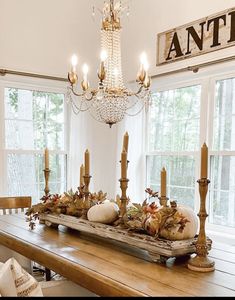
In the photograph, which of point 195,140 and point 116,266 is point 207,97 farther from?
point 116,266

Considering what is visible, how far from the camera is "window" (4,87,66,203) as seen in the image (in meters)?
3.60

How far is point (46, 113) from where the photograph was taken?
3.87m

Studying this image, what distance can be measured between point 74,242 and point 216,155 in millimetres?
1740

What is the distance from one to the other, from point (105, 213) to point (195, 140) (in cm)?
174

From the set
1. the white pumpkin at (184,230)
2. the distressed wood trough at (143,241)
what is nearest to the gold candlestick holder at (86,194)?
the distressed wood trough at (143,241)

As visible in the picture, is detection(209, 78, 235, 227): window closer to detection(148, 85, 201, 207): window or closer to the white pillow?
detection(148, 85, 201, 207): window

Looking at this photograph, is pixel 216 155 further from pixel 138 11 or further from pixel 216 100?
pixel 138 11

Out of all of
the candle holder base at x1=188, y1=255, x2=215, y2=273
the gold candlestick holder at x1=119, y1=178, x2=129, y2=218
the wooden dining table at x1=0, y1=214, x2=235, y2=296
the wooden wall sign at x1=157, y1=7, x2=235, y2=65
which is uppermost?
the wooden wall sign at x1=157, y1=7, x2=235, y2=65

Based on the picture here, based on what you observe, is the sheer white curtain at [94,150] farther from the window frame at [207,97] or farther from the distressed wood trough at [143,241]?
the distressed wood trough at [143,241]

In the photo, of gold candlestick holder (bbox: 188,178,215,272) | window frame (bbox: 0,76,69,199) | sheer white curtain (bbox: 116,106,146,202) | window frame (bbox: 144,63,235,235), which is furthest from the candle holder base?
window frame (bbox: 0,76,69,199)

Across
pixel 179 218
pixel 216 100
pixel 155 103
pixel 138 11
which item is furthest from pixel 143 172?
pixel 179 218

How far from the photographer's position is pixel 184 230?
5.06 feet

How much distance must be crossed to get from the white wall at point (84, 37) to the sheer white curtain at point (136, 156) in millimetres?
78

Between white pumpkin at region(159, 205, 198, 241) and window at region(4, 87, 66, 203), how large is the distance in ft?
7.91
